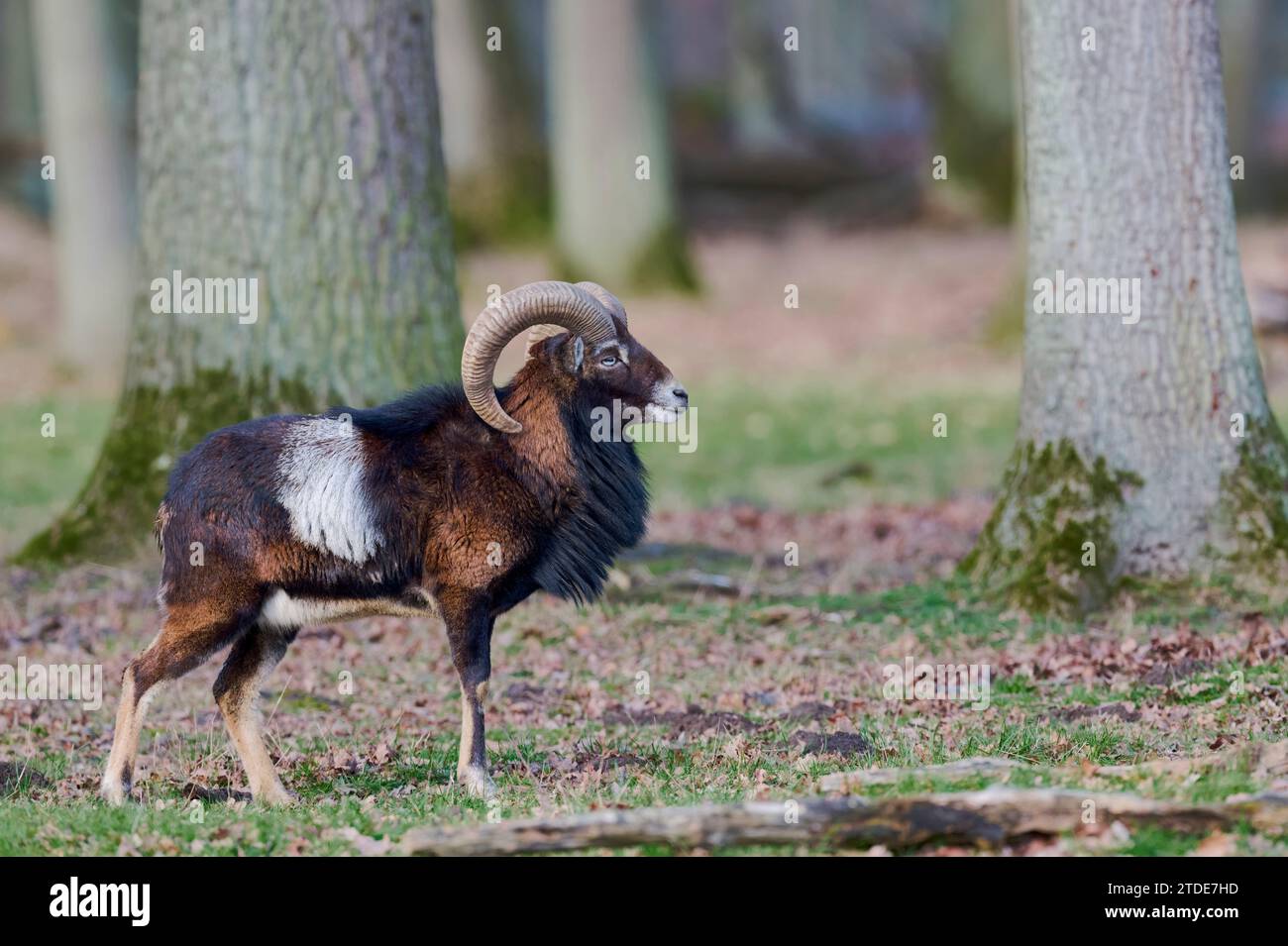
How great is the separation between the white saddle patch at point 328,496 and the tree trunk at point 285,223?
3.83 meters

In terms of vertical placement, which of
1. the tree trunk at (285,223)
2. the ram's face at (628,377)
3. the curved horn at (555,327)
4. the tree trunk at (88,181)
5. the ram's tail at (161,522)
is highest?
the tree trunk at (88,181)

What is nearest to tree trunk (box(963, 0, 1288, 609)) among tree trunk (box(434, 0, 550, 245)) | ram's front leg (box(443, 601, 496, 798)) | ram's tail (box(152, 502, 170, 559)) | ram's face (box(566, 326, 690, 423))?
ram's face (box(566, 326, 690, 423))

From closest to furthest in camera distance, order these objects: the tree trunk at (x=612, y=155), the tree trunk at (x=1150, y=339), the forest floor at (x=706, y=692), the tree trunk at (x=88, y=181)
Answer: the forest floor at (x=706, y=692)
the tree trunk at (x=1150, y=339)
the tree trunk at (x=88, y=181)
the tree trunk at (x=612, y=155)

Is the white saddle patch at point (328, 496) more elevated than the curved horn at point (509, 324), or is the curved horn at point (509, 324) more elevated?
the curved horn at point (509, 324)

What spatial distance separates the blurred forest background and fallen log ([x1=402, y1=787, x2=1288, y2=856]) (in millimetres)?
7512

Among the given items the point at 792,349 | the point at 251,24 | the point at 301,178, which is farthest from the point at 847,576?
the point at 792,349

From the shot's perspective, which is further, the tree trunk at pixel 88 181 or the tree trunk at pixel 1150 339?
the tree trunk at pixel 88 181


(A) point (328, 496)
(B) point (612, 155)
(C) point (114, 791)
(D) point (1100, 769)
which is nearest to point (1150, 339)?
(D) point (1100, 769)

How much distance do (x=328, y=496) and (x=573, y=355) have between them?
1375 mm

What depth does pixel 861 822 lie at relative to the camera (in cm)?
646

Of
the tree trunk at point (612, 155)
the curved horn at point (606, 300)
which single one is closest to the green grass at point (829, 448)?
the tree trunk at point (612, 155)

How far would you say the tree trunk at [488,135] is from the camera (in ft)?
99.3

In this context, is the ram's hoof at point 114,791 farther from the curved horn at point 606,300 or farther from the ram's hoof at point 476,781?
the curved horn at point 606,300

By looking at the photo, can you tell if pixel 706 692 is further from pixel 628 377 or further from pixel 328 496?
pixel 328 496
